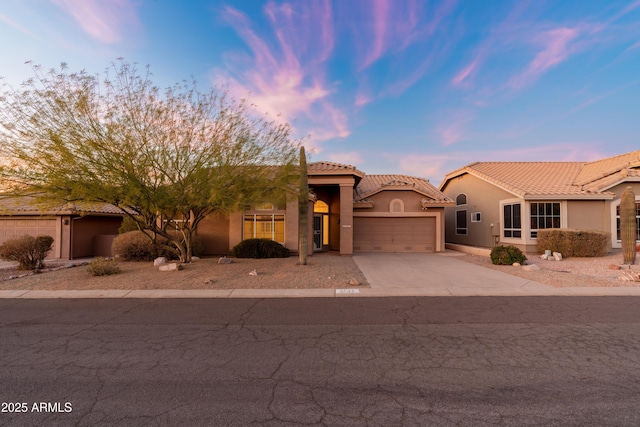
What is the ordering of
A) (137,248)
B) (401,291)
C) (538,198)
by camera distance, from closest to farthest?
(401,291)
(137,248)
(538,198)

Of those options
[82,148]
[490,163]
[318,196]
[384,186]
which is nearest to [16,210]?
[82,148]

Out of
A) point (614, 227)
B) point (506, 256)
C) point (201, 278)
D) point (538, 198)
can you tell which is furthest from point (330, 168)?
point (614, 227)

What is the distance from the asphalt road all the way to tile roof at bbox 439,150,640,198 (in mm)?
12765

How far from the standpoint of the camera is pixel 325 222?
21969 mm

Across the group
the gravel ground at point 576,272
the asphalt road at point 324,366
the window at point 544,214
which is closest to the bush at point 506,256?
the gravel ground at point 576,272

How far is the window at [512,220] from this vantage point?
18391mm

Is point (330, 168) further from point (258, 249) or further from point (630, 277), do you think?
point (630, 277)

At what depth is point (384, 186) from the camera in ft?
67.9

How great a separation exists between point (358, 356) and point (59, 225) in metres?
19.7

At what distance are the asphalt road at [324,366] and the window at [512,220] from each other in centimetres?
1193

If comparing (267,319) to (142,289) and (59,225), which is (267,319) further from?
(59,225)

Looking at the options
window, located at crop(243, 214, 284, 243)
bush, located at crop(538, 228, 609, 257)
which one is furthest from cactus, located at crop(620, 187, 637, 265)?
window, located at crop(243, 214, 284, 243)

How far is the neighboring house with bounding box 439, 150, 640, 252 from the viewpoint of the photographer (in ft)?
57.9

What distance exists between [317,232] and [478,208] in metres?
11.1
